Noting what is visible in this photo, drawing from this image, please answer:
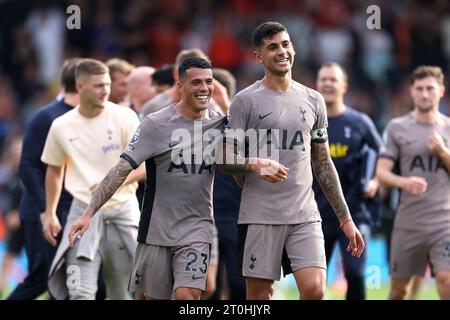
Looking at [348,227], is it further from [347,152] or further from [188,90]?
[347,152]

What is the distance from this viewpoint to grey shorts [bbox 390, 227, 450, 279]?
36.2 ft

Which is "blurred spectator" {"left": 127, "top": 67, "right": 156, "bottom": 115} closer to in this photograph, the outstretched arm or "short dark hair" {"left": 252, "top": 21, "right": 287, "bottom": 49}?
the outstretched arm

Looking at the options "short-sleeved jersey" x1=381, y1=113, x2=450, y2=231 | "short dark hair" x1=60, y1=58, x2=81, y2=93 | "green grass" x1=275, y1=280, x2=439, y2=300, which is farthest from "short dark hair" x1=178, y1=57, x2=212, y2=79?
"green grass" x1=275, y1=280, x2=439, y2=300

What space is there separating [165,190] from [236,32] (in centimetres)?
1167

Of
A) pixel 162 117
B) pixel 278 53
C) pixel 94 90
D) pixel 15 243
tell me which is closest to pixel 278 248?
pixel 162 117

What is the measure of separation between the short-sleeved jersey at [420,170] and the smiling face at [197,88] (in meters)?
2.99

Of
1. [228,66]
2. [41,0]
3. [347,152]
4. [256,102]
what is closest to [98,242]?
[256,102]

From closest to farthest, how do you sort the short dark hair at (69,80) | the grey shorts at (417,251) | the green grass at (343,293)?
the short dark hair at (69,80) < the grey shorts at (417,251) < the green grass at (343,293)

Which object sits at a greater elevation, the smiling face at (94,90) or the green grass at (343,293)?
the smiling face at (94,90)

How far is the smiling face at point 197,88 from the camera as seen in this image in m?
8.92

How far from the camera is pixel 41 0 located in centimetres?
2098

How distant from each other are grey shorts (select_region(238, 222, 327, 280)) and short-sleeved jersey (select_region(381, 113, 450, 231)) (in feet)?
8.40

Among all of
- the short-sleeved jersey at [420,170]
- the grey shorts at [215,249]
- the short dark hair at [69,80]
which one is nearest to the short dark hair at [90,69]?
the short dark hair at [69,80]

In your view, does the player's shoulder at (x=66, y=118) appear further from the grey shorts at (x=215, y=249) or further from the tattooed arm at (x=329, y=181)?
the tattooed arm at (x=329, y=181)
